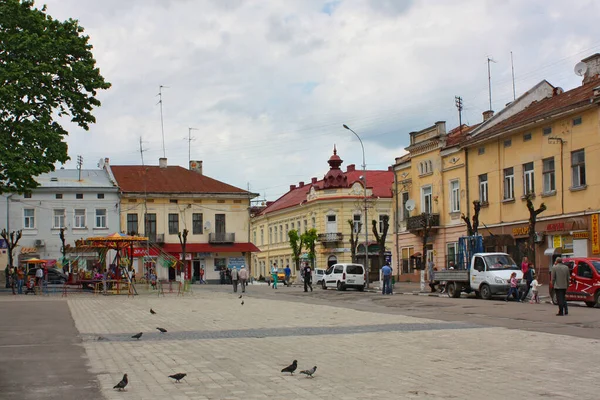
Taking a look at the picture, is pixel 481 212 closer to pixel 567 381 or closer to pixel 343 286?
pixel 343 286

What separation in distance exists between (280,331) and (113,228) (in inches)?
1969

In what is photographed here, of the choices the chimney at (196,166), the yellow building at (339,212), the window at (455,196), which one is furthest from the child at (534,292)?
the chimney at (196,166)

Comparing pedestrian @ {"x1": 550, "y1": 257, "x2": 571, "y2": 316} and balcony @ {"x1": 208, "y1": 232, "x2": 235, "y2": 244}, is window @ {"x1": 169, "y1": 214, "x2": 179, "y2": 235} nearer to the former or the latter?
balcony @ {"x1": 208, "y1": 232, "x2": 235, "y2": 244}

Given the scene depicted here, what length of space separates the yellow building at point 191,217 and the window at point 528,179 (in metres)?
32.8

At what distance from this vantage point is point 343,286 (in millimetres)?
44312

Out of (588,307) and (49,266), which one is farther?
(49,266)

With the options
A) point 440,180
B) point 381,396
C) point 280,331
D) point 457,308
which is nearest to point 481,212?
point 440,180

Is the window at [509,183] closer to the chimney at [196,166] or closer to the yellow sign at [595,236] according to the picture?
the yellow sign at [595,236]

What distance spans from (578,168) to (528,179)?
13.3 feet

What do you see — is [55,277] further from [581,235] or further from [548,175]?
[581,235]

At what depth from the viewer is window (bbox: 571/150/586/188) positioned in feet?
118

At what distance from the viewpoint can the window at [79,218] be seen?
6388cm

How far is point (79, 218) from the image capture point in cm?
6400

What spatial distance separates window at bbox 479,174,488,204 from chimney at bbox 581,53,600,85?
756 centimetres
